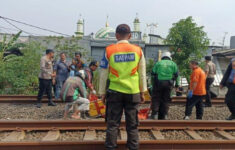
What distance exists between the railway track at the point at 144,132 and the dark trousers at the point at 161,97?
781mm

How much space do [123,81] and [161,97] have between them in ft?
9.38

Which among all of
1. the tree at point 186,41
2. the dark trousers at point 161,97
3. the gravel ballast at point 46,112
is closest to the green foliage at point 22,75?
the gravel ballast at point 46,112

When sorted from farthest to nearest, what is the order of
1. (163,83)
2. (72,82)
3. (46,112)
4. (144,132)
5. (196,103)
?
(46,112) → (196,103) → (72,82) → (163,83) → (144,132)

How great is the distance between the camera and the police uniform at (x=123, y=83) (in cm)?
342

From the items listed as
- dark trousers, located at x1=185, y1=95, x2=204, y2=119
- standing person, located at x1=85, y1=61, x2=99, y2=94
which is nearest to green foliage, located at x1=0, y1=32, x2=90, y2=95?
standing person, located at x1=85, y1=61, x2=99, y2=94

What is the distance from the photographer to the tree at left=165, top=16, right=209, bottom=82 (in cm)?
1281

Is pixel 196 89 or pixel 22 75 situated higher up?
pixel 22 75

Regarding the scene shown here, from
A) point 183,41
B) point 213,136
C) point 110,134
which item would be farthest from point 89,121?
point 183,41

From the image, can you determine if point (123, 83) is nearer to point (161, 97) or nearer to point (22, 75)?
point (161, 97)

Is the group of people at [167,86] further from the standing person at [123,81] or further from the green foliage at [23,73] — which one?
the green foliage at [23,73]

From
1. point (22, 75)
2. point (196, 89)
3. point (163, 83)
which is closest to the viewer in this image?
point (163, 83)

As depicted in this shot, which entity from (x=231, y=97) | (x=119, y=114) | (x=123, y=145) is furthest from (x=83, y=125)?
(x=231, y=97)

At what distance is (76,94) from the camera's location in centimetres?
603

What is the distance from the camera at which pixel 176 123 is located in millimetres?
5281
